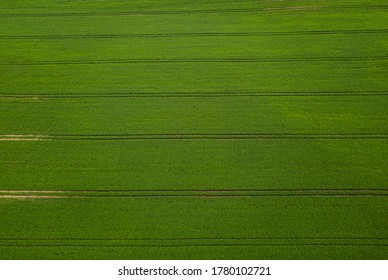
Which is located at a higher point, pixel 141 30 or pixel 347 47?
pixel 141 30

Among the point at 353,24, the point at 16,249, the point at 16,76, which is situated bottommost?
the point at 16,249

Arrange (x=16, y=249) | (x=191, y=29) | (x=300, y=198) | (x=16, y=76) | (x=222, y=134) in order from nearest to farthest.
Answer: (x=16, y=249) → (x=300, y=198) → (x=222, y=134) → (x=16, y=76) → (x=191, y=29)

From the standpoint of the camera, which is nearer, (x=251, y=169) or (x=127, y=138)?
(x=251, y=169)

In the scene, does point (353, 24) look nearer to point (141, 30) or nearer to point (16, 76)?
point (141, 30)

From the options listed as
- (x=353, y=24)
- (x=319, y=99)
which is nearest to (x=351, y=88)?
(x=319, y=99)

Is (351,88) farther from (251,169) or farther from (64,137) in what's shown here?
(64,137)

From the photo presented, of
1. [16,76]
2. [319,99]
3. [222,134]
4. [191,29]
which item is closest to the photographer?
[222,134]
